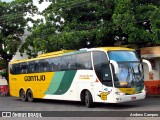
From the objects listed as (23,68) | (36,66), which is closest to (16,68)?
(23,68)

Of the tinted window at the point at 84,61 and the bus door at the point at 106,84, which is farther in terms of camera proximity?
the tinted window at the point at 84,61

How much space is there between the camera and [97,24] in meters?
27.0

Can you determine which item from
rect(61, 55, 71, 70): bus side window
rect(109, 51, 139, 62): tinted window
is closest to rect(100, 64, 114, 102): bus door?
rect(109, 51, 139, 62): tinted window

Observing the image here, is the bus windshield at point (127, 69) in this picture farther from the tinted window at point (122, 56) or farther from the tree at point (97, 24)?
the tree at point (97, 24)

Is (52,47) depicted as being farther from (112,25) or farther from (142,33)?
(142,33)

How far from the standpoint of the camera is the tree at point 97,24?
24723 millimetres

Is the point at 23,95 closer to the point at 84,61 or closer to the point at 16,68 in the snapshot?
the point at 16,68

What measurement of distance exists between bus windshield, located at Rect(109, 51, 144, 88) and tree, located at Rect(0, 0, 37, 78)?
17986 millimetres

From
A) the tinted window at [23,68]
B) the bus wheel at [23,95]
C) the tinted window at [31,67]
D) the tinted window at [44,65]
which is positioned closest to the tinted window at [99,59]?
the tinted window at [44,65]

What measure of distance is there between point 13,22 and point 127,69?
771 inches

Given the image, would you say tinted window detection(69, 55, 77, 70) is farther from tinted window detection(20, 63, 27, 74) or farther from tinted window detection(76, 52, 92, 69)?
tinted window detection(20, 63, 27, 74)

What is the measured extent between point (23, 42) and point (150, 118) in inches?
960

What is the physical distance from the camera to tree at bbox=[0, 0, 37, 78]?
34.7 m

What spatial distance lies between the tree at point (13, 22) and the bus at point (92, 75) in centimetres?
1106
